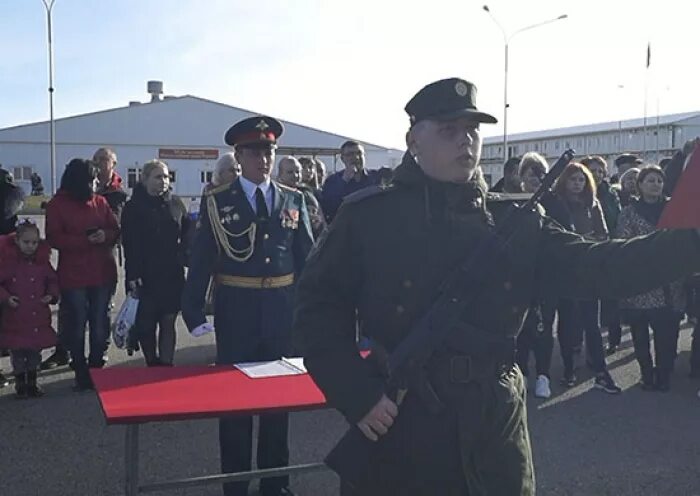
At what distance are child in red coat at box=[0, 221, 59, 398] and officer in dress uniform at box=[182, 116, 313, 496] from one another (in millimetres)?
2874

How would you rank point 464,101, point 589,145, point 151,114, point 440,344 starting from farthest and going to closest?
1. point 589,145
2. point 151,114
3. point 464,101
4. point 440,344

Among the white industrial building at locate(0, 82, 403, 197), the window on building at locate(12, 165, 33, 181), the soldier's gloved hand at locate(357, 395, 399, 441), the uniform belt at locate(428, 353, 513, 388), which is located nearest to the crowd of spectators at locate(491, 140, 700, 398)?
the uniform belt at locate(428, 353, 513, 388)

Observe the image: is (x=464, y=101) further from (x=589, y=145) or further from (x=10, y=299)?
(x=589, y=145)

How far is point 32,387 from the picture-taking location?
6504mm

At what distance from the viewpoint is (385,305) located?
2238mm

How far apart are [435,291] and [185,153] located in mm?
48860

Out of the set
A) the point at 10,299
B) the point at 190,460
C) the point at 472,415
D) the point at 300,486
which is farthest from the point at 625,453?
the point at 10,299

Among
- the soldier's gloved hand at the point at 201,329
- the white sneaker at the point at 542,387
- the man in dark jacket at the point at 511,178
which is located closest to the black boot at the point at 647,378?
the white sneaker at the point at 542,387

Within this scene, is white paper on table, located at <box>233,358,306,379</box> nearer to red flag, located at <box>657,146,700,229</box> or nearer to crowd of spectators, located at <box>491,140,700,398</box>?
red flag, located at <box>657,146,700,229</box>

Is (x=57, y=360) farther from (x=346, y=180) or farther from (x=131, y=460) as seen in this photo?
(x=131, y=460)

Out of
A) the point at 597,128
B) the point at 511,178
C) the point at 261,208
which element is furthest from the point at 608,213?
the point at 597,128

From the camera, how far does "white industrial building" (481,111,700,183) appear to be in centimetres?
5856

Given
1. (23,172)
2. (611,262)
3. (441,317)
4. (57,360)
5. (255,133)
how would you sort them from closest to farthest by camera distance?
(441,317), (611,262), (255,133), (57,360), (23,172)

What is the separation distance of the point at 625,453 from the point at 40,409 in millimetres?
4231
